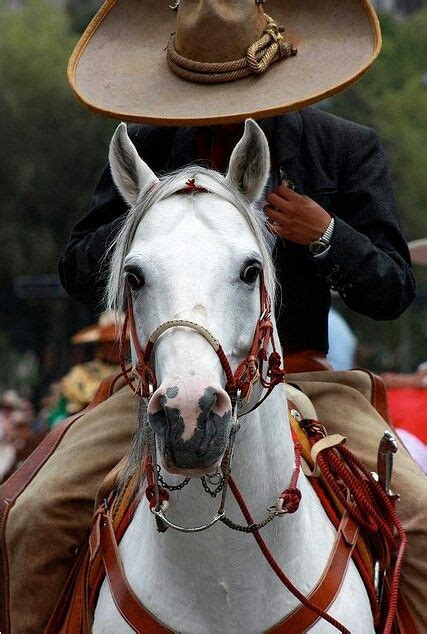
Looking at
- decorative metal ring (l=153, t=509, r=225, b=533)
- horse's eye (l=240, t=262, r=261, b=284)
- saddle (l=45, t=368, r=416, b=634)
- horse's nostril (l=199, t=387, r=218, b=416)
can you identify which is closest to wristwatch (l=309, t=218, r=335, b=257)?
saddle (l=45, t=368, r=416, b=634)

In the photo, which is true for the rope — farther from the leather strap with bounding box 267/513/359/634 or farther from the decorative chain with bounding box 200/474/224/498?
the decorative chain with bounding box 200/474/224/498

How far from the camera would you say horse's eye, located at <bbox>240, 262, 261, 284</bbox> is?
4.64 meters

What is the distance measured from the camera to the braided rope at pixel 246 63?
569 cm

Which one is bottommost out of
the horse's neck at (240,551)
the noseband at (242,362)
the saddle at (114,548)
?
the saddle at (114,548)

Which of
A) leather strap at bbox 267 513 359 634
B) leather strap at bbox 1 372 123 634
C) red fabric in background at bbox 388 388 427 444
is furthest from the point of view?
red fabric in background at bbox 388 388 427 444

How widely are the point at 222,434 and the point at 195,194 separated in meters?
0.95

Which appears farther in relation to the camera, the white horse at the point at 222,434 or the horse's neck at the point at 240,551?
the horse's neck at the point at 240,551

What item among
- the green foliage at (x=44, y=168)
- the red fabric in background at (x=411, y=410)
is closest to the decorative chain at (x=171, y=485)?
the red fabric in background at (x=411, y=410)

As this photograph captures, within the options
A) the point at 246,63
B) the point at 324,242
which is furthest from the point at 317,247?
the point at 246,63

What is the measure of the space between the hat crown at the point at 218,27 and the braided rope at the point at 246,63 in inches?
1.2

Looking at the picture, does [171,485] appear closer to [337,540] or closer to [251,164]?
[337,540]

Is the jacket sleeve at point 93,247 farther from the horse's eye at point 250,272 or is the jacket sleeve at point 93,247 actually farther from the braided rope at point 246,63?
the horse's eye at point 250,272

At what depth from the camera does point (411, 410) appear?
10.6m

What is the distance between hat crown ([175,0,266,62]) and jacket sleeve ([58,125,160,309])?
2.05ft
